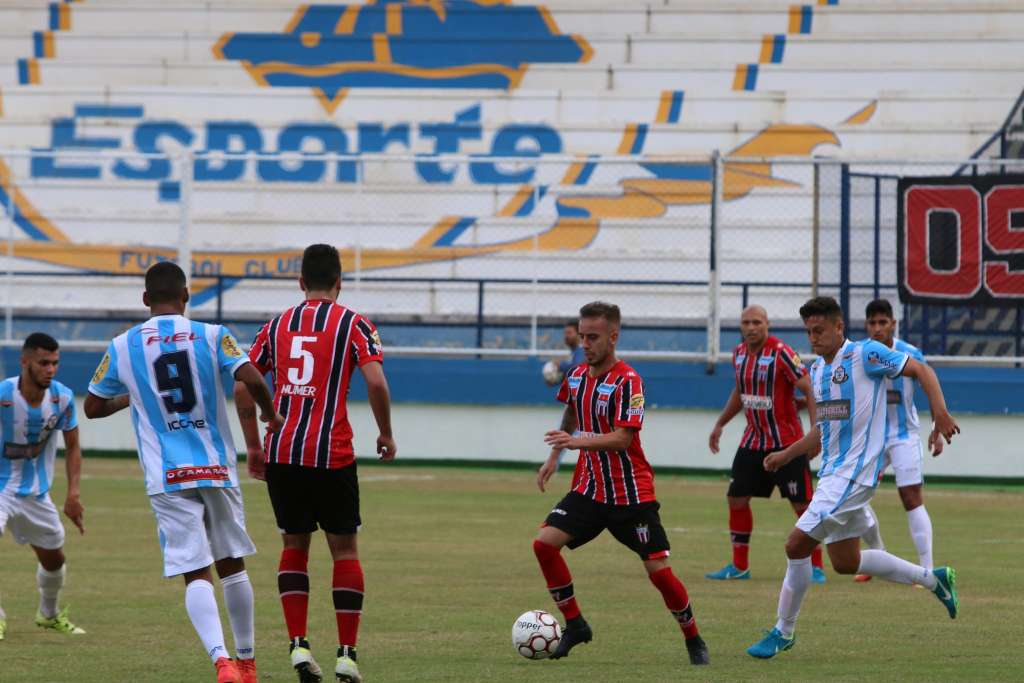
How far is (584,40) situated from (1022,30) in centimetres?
771

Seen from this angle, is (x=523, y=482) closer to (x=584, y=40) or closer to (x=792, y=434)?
(x=792, y=434)

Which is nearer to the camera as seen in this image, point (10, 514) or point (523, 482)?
point (10, 514)

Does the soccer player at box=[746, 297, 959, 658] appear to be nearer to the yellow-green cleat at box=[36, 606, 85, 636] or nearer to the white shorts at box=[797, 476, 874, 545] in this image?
the white shorts at box=[797, 476, 874, 545]

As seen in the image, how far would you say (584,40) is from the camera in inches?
1180

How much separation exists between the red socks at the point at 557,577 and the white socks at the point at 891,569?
1787 mm

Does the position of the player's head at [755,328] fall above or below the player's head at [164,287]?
below

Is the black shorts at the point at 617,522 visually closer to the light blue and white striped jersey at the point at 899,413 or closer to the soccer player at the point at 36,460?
the soccer player at the point at 36,460

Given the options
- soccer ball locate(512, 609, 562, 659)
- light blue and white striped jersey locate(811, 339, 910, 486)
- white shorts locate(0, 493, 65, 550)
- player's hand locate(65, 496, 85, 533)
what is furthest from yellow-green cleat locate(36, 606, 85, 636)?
light blue and white striped jersey locate(811, 339, 910, 486)

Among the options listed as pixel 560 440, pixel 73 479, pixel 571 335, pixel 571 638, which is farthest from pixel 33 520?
pixel 571 335

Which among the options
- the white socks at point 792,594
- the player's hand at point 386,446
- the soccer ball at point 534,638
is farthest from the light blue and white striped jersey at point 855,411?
the player's hand at point 386,446

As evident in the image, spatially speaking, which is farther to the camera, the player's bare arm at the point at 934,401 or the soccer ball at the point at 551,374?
the soccer ball at the point at 551,374

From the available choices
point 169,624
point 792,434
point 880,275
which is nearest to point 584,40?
point 880,275

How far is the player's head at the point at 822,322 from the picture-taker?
872 cm

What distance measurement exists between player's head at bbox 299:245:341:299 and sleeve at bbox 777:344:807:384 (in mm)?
5705
